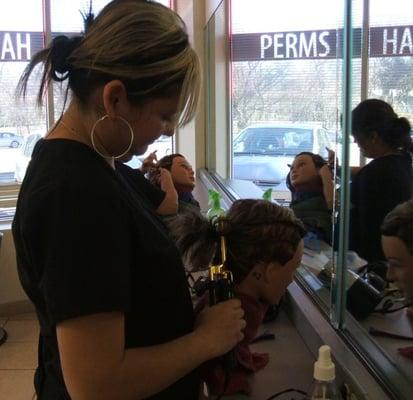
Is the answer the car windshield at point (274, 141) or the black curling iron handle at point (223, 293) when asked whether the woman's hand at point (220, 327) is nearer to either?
the black curling iron handle at point (223, 293)

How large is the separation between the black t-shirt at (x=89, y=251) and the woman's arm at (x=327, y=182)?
2.56ft

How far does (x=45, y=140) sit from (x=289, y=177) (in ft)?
4.90

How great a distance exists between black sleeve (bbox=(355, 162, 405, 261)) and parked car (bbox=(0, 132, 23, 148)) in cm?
320

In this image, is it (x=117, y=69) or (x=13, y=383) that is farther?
(x=13, y=383)

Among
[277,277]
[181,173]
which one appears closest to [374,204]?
[277,277]

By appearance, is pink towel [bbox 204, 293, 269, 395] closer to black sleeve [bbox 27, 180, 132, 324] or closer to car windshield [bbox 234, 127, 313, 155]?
black sleeve [bbox 27, 180, 132, 324]

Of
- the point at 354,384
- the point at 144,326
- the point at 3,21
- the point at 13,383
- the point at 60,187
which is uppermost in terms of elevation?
the point at 3,21

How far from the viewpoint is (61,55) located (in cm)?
77

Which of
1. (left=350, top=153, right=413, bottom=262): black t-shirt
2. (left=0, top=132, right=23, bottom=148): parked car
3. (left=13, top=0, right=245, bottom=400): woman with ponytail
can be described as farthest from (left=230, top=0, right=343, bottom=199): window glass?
(left=0, top=132, right=23, bottom=148): parked car

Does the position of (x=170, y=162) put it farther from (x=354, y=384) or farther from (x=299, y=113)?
(x=354, y=384)

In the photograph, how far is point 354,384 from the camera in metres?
0.92

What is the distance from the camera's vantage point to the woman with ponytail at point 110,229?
0.66 meters

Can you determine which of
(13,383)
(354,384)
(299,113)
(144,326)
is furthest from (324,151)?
(13,383)

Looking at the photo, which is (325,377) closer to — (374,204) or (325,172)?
(374,204)
